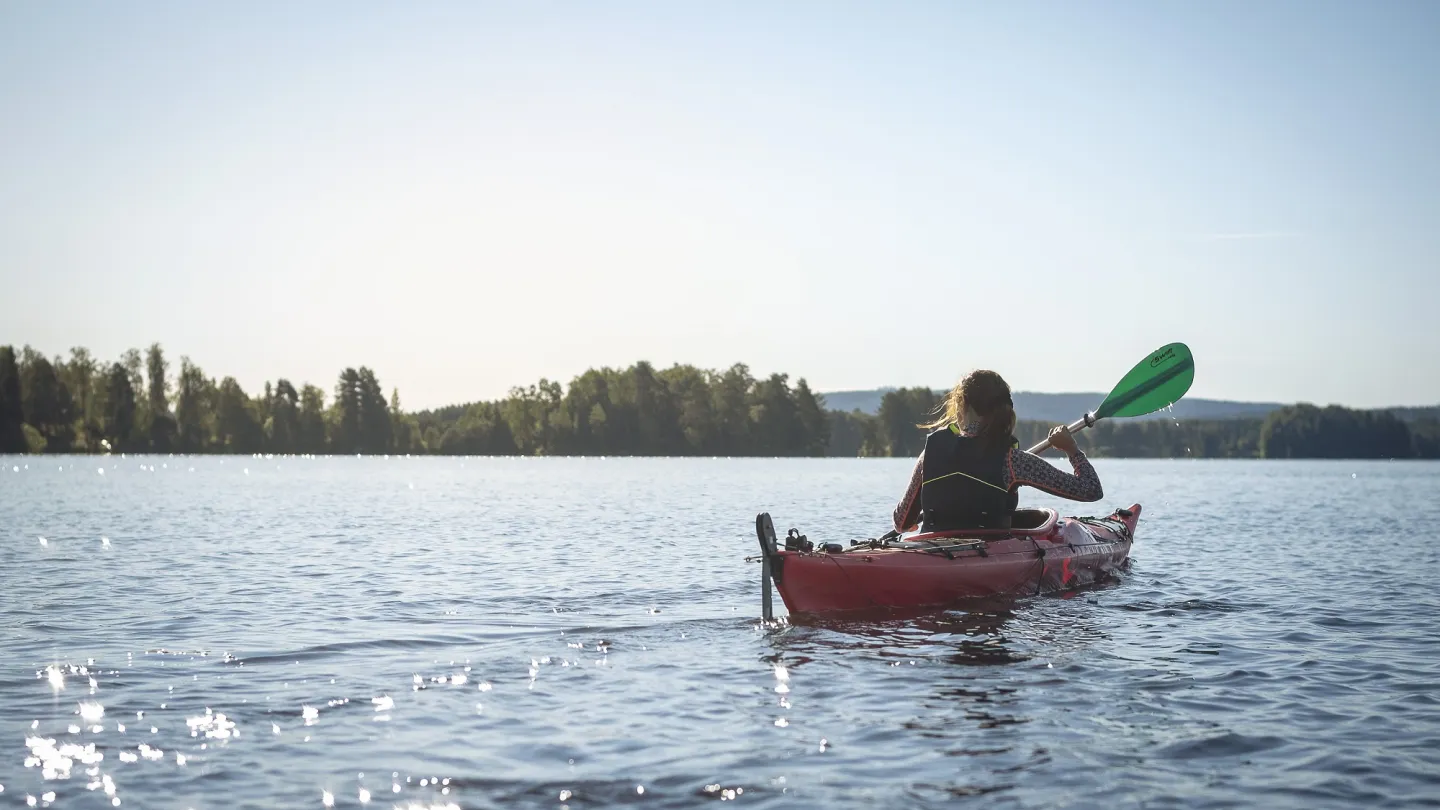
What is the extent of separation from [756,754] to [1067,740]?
1.85 m

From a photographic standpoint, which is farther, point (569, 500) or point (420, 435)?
point (420, 435)


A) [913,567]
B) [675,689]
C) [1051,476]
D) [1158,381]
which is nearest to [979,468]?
[1051,476]

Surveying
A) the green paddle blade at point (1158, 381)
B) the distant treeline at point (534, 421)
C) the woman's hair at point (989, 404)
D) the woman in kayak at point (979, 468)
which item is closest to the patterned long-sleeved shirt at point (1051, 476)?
the woman in kayak at point (979, 468)

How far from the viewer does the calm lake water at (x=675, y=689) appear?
6004 mm

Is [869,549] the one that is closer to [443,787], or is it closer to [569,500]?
[443,787]

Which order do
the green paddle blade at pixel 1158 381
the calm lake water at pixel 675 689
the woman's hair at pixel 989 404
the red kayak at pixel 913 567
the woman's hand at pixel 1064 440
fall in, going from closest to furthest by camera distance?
1. the calm lake water at pixel 675 689
2. the red kayak at pixel 913 567
3. the woman's hair at pixel 989 404
4. the woman's hand at pixel 1064 440
5. the green paddle blade at pixel 1158 381

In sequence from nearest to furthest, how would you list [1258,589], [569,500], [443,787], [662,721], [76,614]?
[443,787] → [662,721] → [76,614] → [1258,589] → [569,500]

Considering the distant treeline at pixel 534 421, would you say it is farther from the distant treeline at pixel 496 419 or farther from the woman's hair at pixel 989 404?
the woman's hair at pixel 989 404

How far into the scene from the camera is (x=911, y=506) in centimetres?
1193

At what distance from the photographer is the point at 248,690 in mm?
8258

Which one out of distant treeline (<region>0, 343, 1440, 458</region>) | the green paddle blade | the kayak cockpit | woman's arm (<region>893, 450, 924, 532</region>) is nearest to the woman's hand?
the kayak cockpit

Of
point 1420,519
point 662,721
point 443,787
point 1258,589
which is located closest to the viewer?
point 443,787

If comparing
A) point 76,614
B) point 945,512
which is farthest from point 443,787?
point 76,614

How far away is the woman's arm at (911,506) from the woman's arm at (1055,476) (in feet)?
2.94
